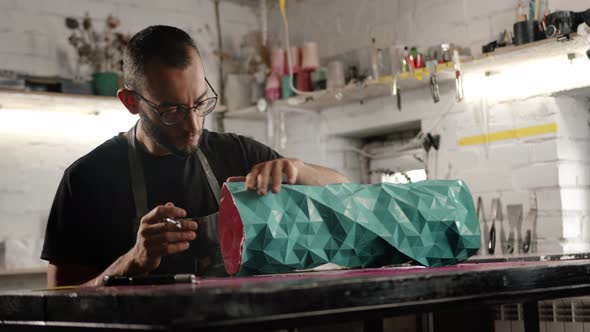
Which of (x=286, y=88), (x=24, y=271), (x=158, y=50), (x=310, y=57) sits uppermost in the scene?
(x=310, y=57)

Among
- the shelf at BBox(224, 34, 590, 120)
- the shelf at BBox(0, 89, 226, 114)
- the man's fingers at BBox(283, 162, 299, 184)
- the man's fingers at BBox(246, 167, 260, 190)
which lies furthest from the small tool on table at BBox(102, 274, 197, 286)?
the shelf at BBox(0, 89, 226, 114)

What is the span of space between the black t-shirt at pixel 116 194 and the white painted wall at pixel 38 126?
203 cm

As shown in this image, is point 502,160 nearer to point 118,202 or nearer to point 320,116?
point 320,116

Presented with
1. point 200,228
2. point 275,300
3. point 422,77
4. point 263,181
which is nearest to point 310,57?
point 422,77

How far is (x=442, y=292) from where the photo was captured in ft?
3.70

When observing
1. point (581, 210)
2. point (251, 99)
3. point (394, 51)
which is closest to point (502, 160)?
point (581, 210)

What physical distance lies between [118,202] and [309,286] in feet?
4.07

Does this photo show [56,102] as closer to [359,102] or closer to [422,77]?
[359,102]

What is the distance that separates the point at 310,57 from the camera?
4559 mm

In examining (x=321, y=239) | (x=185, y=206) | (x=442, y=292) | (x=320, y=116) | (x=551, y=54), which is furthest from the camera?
(x=320, y=116)

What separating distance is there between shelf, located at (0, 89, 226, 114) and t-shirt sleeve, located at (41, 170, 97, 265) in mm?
1992

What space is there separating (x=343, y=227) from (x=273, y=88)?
3274mm

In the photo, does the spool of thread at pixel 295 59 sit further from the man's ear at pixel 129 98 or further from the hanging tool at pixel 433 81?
the man's ear at pixel 129 98

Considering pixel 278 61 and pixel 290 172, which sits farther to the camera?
pixel 278 61
